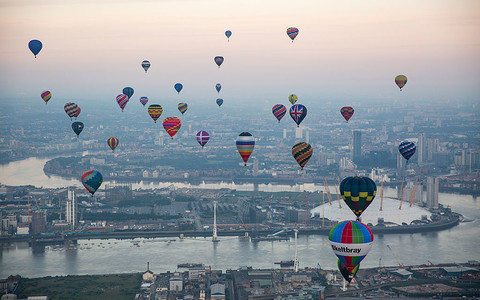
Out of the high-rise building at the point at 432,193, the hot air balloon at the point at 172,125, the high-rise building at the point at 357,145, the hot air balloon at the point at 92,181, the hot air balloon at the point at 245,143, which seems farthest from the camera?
the high-rise building at the point at 357,145

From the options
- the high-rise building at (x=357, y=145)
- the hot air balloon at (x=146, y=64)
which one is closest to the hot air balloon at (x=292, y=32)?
the hot air balloon at (x=146, y=64)

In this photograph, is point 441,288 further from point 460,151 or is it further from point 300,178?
point 460,151

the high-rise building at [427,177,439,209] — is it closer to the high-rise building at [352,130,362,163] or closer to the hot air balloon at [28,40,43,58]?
the high-rise building at [352,130,362,163]

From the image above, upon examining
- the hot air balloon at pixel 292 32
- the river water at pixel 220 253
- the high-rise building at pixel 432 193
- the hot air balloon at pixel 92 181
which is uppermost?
the hot air balloon at pixel 292 32

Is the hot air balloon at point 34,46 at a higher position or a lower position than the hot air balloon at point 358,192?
higher

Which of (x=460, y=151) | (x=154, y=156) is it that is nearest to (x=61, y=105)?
(x=154, y=156)

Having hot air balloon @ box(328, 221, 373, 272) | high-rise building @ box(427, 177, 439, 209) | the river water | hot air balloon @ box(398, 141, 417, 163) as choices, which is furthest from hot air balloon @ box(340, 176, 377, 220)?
high-rise building @ box(427, 177, 439, 209)

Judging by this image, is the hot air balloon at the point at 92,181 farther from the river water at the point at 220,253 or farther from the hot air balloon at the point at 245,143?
the hot air balloon at the point at 245,143

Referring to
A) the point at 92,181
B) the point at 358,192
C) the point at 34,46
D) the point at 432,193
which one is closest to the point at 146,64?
the point at 34,46
